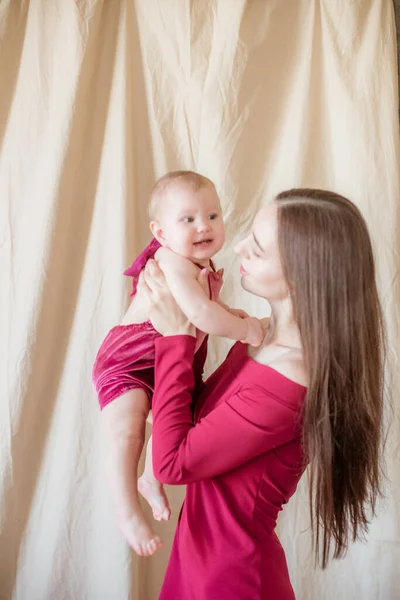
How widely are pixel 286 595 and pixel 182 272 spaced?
65 centimetres

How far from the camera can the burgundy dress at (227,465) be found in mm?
1060

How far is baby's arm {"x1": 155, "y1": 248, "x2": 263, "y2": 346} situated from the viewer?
3.71ft

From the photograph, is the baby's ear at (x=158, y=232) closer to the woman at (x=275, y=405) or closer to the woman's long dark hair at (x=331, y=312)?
the woman at (x=275, y=405)

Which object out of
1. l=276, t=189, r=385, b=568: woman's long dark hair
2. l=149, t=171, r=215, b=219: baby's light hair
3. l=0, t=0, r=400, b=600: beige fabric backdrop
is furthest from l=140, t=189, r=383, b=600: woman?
l=0, t=0, r=400, b=600: beige fabric backdrop

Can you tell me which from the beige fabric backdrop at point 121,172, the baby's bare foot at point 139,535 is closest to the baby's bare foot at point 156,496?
the baby's bare foot at point 139,535

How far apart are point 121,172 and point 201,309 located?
718 mm

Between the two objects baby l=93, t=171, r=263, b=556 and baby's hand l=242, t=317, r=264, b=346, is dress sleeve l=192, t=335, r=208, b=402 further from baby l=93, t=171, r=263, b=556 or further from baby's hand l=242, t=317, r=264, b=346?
baby's hand l=242, t=317, r=264, b=346

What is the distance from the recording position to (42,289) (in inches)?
67.9

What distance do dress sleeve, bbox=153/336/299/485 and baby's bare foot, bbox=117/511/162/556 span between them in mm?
152

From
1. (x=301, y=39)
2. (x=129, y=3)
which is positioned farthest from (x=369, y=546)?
(x=129, y=3)

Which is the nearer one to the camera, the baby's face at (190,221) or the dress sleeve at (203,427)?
the dress sleeve at (203,427)

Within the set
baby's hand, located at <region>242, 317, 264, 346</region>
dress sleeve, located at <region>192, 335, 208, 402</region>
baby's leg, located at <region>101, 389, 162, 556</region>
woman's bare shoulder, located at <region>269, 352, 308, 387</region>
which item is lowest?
baby's leg, located at <region>101, 389, 162, 556</region>

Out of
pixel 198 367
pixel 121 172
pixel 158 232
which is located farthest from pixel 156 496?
pixel 121 172

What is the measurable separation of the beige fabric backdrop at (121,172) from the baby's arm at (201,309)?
0.55 m
